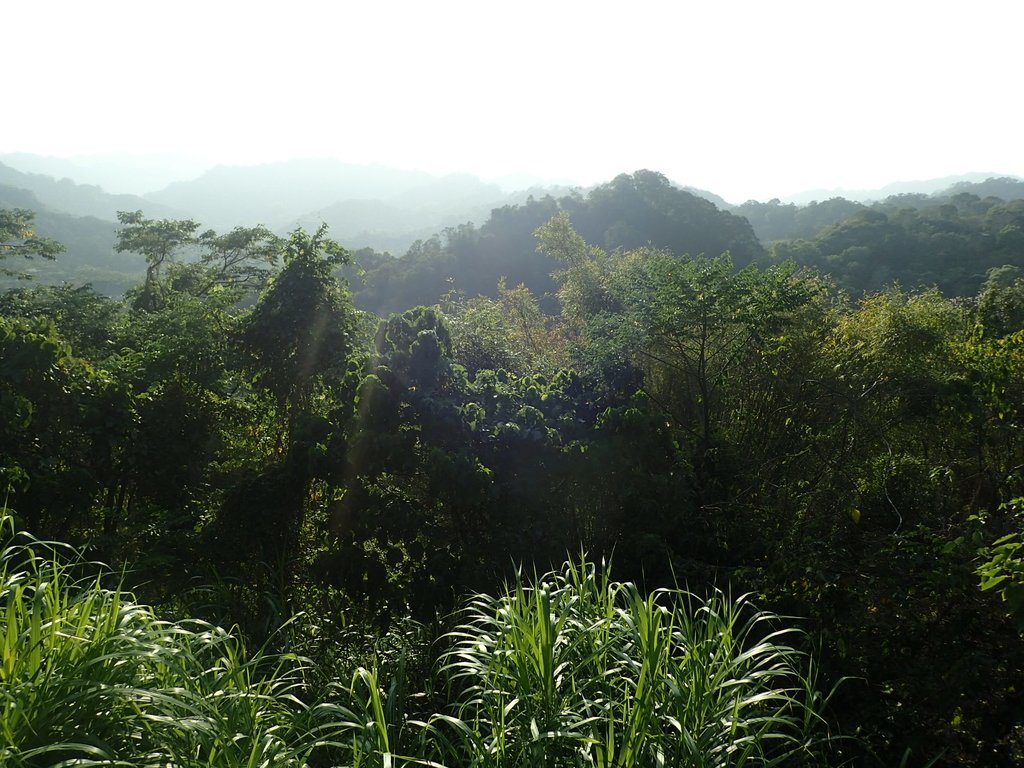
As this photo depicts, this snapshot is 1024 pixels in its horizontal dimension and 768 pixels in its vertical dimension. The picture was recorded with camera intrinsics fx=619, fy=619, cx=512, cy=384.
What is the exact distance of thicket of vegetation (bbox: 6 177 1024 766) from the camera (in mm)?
2061

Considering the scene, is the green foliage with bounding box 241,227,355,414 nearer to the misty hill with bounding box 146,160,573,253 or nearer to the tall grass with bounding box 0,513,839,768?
the tall grass with bounding box 0,513,839,768

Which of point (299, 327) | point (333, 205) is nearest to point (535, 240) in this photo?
point (299, 327)

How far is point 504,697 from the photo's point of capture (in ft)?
7.16

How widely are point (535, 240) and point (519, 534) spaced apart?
4608 centimetres

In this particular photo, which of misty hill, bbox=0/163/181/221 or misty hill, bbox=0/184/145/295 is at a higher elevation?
misty hill, bbox=0/163/181/221

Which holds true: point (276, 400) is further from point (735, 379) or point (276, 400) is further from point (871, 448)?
point (871, 448)

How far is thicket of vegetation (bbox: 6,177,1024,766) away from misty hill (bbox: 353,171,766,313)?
35.9 meters

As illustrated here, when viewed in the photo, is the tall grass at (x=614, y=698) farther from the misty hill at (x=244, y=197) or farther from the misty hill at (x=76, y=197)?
the misty hill at (x=244, y=197)

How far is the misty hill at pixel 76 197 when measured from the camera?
10331cm

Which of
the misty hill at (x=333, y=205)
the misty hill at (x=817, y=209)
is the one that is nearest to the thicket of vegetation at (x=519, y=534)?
the misty hill at (x=817, y=209)

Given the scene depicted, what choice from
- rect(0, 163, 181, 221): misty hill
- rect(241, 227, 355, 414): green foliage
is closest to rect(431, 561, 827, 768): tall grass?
rect(241, 227, 355, 414): green foliage

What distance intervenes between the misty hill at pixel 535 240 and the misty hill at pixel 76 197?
79.6 meters

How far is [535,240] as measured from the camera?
48.6 meters

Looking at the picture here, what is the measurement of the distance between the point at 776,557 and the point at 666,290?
2525 millimetres
